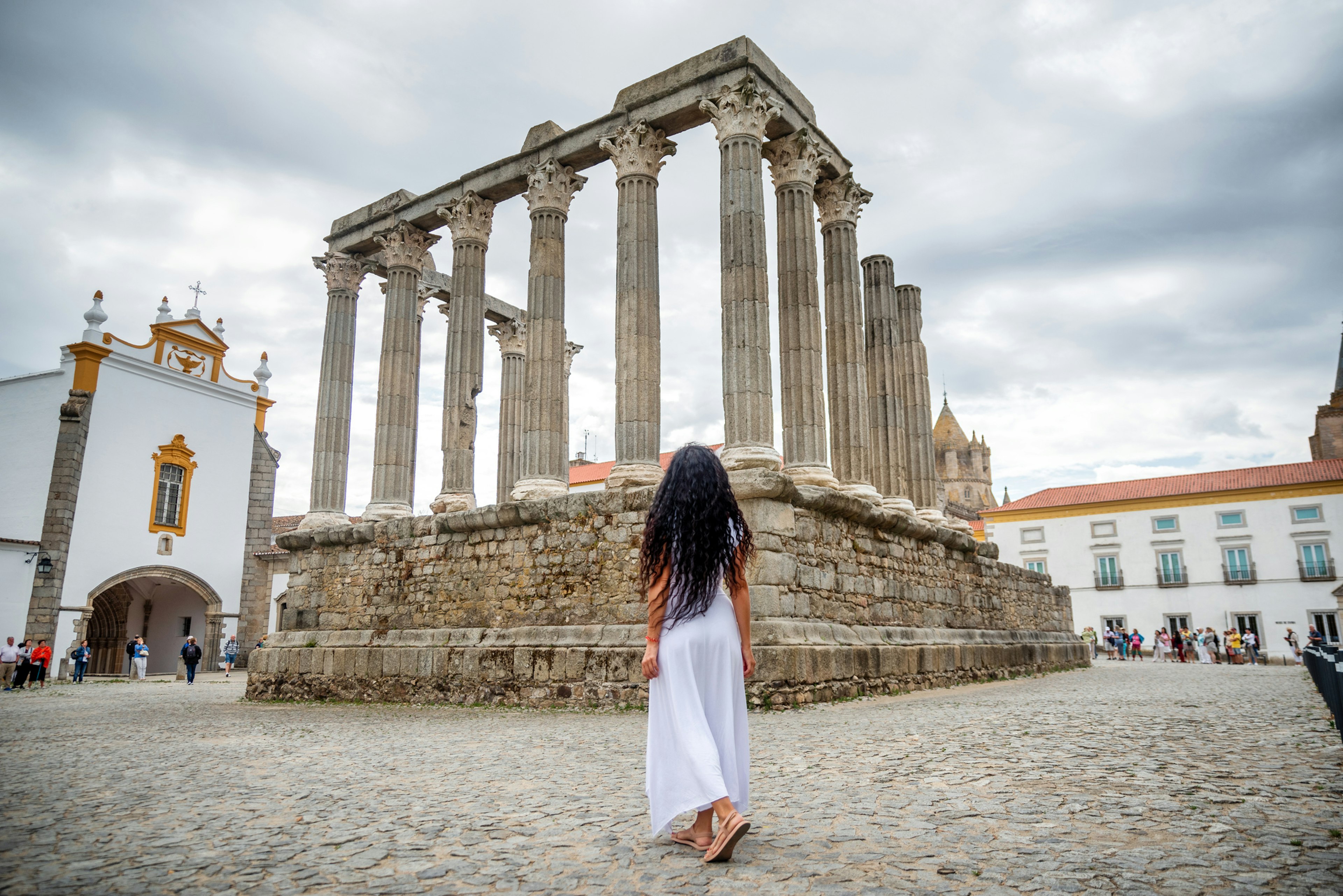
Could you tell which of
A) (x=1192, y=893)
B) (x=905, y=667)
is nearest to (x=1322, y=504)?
(x=905, y=667)

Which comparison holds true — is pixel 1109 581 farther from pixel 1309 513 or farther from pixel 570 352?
pixel 570 352

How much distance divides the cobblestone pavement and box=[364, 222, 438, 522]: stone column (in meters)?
6.96

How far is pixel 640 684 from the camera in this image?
31.0 ft

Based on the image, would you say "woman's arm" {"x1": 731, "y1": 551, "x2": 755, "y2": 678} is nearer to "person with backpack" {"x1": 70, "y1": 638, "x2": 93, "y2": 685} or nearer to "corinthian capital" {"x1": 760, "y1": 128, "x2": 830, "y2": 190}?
"corinthian capital" {"x1": 760, "y1": 128, "x2": 830, "y2": 190}

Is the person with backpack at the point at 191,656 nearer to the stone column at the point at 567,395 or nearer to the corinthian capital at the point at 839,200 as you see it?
the stone column at the point at 567,395

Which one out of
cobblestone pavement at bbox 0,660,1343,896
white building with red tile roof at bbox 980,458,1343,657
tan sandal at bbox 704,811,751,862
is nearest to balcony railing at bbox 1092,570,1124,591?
white building with red tile roof at bbox 980,458,1343,657

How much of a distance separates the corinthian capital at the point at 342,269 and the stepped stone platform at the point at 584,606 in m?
5.13

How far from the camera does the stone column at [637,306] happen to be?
11570 mm

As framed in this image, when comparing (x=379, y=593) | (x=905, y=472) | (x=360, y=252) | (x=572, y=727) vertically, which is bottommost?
(x=572, y=727)

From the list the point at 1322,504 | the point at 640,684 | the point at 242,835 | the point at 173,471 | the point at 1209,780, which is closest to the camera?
the point at 242,835

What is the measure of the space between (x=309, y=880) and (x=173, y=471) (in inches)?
1058

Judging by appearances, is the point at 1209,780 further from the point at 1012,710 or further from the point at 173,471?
the point at 173,471

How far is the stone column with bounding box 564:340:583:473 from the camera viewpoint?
42.7 ft

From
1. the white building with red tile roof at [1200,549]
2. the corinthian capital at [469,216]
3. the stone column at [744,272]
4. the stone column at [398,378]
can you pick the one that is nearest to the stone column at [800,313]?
the stone column at [744,272]
